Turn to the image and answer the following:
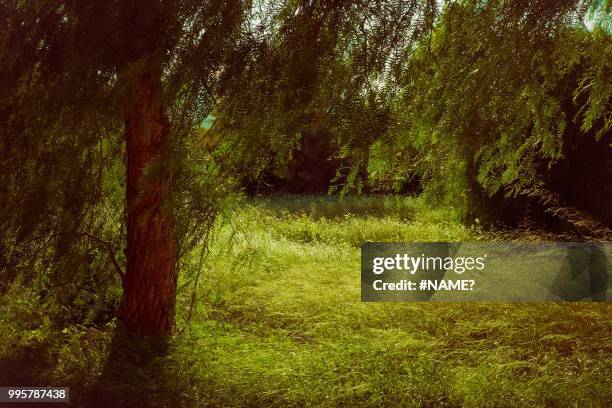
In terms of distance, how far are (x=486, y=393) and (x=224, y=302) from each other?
2.71 meters

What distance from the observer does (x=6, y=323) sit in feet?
13.4

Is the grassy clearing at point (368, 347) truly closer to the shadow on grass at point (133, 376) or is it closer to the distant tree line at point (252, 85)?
the shadow on grass at point (133, 376)

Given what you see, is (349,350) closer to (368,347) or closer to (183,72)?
(368,347)

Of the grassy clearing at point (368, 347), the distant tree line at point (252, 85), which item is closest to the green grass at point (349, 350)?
the grassy clearing at point (368, 347)

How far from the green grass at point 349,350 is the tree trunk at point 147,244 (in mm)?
237

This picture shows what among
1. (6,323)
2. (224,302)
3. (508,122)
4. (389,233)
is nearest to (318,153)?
(389,233)

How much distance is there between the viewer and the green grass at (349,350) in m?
3.09

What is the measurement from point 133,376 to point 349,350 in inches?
52.4

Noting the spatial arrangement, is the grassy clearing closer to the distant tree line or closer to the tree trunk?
the tree trunk

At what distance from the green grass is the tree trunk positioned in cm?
Result: 24

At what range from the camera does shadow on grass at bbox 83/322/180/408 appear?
9.96 ft

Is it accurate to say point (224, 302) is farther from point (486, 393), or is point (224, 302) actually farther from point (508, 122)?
point (508, 122)

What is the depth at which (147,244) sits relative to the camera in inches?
146

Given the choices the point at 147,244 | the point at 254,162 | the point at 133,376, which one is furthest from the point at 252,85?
the point at 133,376
